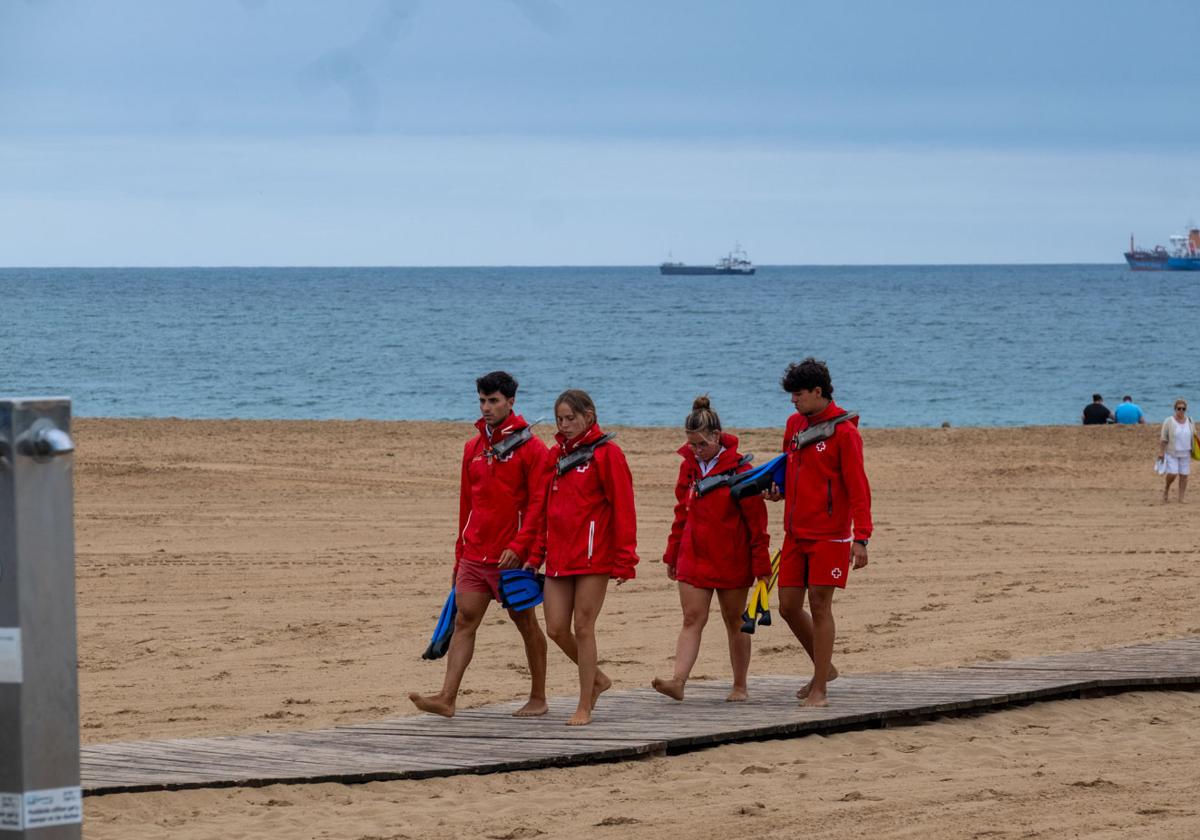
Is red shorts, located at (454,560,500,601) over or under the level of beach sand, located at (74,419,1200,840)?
over

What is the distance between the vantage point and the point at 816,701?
855cm

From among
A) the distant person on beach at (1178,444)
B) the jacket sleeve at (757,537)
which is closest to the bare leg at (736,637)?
the jacket sleeve at (757,537)

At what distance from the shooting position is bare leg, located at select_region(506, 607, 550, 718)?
8.44 metres

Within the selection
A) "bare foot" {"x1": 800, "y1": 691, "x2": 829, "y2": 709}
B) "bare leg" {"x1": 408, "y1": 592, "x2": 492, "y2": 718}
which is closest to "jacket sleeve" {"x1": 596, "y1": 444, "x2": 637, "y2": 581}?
"bare leg" {"x1": 408, "y1": 592, "x2": 492, "y2": 718}

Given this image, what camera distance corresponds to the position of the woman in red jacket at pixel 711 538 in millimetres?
8508

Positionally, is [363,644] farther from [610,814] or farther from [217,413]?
[217,413]

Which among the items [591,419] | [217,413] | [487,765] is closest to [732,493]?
Result: [591,419]

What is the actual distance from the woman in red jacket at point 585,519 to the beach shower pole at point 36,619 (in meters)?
5.12

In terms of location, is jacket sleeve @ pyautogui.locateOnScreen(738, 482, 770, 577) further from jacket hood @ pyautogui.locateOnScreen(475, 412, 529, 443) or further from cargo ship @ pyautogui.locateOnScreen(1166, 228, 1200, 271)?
cargo ship @ pyautogui.locateOnScreen(1166, 228, 1200, 271)

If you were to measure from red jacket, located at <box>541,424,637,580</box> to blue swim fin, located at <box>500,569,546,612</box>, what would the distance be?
14 centimetres

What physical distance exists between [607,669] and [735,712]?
2.43 m

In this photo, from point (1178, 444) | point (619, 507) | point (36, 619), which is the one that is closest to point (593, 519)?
point (619, 507)

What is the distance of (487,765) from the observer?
24.5ft

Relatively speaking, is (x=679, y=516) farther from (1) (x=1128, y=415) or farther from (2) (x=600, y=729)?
(1) (x=1128, y=415)
